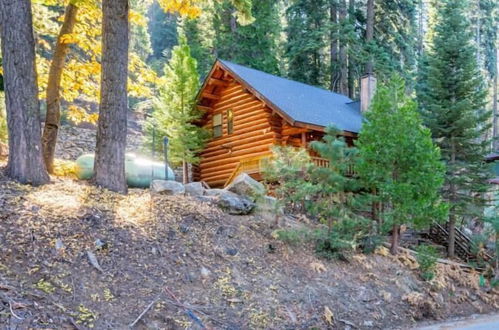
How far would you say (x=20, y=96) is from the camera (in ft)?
23.2

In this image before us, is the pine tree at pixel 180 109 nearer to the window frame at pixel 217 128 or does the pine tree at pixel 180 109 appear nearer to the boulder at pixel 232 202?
the window frame at pixel 217 128

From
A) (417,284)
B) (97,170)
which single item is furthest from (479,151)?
(97,170)

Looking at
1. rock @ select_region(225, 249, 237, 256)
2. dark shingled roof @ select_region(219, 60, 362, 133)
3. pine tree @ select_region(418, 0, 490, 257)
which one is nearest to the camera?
rock @ select_region(225, 249, 237, 256)

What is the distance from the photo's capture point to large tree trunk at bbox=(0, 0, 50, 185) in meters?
7.01

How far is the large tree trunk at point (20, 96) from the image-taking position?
7.01 m

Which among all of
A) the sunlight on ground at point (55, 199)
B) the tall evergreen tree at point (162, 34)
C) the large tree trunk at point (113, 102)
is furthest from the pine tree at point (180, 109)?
the tall evergreen tree at point (162, 34)

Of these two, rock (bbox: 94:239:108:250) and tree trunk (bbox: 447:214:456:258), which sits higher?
rock (bbox: 94:239:108:250)

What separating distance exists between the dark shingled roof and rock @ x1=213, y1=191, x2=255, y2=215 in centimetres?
460

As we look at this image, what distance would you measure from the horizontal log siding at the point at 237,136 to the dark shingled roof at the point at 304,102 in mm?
664

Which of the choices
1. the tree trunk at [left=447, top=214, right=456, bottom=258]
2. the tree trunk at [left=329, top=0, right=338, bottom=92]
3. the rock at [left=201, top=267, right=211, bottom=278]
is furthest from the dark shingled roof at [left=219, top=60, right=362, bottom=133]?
the rock at [left=201, top=267, right=211, bottom=278]

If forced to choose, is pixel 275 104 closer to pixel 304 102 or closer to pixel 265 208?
pixel 304 102

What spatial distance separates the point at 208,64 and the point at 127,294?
78.2 feet

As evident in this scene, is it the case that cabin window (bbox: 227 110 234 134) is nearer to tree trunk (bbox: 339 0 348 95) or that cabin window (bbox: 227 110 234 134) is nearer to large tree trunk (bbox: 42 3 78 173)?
large tree trunk (bbox: 42 3 78 173)

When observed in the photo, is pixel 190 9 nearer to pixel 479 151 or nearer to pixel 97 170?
pixel 97 170
